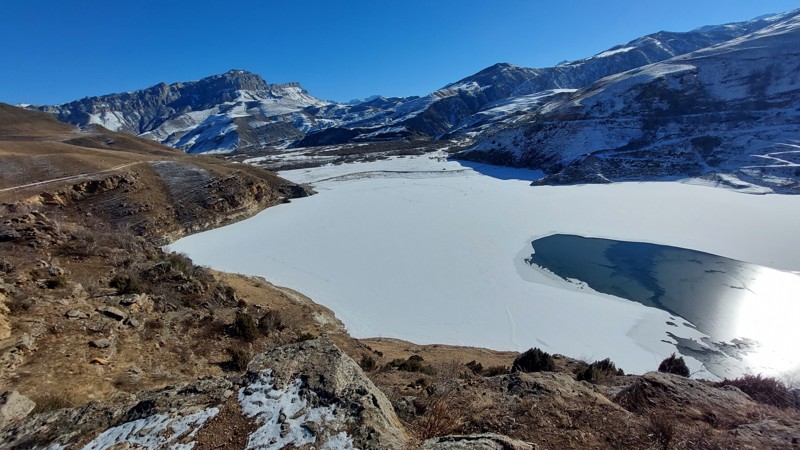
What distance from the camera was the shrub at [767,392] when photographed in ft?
24.9

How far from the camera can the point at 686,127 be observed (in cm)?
5844

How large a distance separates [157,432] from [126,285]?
801 centimetres

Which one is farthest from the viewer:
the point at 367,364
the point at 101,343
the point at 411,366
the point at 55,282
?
the point at 411,366

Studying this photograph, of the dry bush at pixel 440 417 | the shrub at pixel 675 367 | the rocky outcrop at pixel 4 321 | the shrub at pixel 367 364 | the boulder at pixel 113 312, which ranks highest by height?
the rocky outcrop at pixel 4 321

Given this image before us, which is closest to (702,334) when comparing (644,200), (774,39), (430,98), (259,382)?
(259,382)

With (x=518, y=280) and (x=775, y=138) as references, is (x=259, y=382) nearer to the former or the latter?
(x=518, y=280)

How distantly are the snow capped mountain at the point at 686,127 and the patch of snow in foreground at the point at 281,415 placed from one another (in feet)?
164

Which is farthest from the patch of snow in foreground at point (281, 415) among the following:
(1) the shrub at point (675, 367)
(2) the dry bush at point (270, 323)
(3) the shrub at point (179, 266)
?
(1) the shrub at point (675, 367)

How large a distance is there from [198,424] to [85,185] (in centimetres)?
3296

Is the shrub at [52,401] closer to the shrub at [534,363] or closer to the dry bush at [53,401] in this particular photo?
the dry bush at [53,401]

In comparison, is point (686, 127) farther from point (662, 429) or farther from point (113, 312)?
point (113, 312)

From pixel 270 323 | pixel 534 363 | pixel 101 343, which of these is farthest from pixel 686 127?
pixel 101 343

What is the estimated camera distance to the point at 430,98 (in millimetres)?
190375

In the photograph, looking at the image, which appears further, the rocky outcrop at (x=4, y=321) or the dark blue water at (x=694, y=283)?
the dark blue water at (x=694, y=283)
